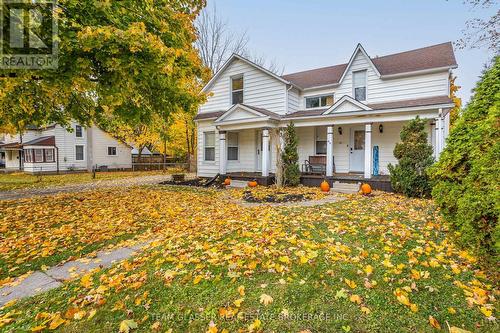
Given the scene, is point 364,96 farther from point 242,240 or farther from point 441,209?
point 242,240

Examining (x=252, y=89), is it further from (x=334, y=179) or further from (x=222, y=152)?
(x=334, y=179)

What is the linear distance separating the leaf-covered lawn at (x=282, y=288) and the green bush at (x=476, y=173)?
1.80 ft

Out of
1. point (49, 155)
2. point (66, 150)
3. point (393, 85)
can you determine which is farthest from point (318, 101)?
point (49, 155)

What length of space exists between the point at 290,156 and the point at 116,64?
25.5 feet

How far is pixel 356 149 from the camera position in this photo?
1301 centimetres

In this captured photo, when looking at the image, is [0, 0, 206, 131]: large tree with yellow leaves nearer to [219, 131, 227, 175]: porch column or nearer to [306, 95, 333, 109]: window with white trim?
[219, 131, 227, 175]: porch column

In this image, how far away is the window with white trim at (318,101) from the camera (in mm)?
13734

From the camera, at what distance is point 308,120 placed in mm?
12250

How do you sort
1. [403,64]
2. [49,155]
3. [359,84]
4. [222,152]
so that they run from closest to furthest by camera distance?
[403,64]
[359,84]
[222,152]
[49,155]

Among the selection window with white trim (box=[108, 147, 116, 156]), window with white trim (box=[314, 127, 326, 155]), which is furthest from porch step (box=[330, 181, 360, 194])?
window with white trim (box=[108, 147, 116, 156])

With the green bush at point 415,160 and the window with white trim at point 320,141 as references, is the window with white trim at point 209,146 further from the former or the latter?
A: the green bush at point 415,160

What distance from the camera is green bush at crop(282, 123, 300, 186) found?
38.1 ft

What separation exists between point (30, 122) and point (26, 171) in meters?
20.5

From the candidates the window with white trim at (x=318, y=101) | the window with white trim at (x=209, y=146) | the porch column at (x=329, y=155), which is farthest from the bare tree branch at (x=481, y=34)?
the window with white trim at (x=209, y=146)
